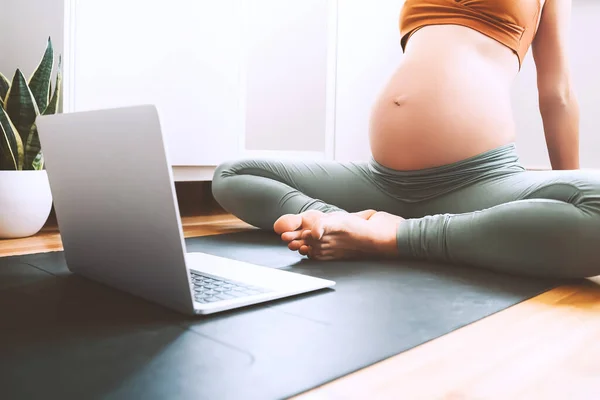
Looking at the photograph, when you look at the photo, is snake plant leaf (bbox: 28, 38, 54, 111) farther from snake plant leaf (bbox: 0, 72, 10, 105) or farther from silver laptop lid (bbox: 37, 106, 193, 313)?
silver laptop lid (bbox: 37, 106, 193, 313)

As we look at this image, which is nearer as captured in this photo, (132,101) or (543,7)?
(543,7)

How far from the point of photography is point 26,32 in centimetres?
172

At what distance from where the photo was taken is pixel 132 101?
1799mm

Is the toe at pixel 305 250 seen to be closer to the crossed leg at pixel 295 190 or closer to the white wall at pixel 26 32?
the crossed leg at pixel 295 190

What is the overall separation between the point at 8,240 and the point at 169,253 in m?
0.94

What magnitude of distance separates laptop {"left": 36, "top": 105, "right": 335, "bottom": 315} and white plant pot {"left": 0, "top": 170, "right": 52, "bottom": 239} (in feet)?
1.80

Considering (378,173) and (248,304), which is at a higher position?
(378,173)

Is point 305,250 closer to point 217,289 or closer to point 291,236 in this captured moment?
point 291,236

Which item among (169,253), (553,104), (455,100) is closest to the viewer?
(169,253)

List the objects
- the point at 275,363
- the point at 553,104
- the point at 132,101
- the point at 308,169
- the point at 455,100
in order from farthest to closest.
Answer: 1. the point at 132,101
2. the point at 308,169
3. the point at 553,104
4. the point at 455,100
5. the point at 275,363

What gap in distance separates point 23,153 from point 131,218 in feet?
2.92


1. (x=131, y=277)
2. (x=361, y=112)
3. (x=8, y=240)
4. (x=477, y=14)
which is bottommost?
(x=8, y=240)

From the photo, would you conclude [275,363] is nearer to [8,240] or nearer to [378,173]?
[378,173]

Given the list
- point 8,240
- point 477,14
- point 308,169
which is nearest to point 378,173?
point 308,169
